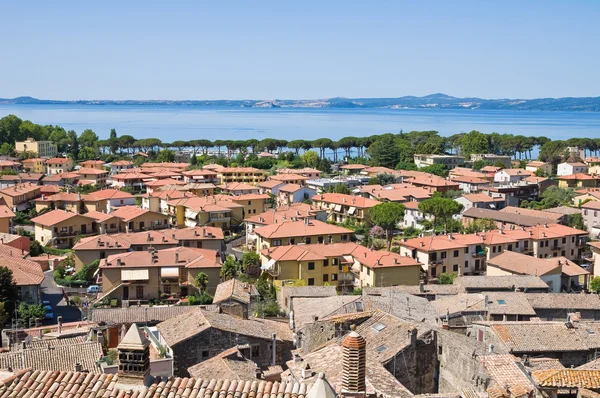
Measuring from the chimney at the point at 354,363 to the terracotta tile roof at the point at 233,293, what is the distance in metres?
14.1

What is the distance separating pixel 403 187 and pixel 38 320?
4473cm

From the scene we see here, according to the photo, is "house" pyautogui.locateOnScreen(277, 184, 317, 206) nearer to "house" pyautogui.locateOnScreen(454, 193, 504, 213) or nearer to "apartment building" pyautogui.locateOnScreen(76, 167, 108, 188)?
"house" pyautogui.locateOnScreen(454, 193, 504, 213)

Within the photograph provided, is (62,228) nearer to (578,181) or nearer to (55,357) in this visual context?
(55,357)

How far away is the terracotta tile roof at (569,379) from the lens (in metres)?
12.7

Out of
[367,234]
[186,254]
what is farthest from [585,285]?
[186,254]

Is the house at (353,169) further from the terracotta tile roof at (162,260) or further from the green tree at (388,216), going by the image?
the terracotta tile roof at (162,260)

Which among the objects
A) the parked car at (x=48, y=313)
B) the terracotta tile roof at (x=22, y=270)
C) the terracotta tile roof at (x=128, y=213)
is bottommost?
the parked car at (x=48, y=313)

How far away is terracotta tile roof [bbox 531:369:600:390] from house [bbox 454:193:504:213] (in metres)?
43.8

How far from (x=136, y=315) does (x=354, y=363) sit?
50.3 ft

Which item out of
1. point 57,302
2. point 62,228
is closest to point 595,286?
point 57,302

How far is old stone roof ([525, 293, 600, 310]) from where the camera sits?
26734 millimetres

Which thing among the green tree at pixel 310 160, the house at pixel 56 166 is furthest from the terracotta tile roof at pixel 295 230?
the house at pixel 56 166

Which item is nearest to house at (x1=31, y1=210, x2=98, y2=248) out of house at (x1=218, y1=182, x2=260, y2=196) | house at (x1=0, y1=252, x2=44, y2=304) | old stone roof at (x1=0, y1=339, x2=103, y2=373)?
house at (x1=0, y1=252, x2=44, y2=304)

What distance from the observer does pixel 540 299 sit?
27.2 metres
